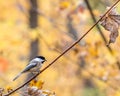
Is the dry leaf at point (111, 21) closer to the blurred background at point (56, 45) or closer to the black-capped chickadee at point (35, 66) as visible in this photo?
the black-capped chickadee at point (35, 66)

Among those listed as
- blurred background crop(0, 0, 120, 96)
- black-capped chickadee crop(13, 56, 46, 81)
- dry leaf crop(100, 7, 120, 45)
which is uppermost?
blurred background crop(0, 0, 120, 96)

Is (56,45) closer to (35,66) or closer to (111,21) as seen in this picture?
(35,66)

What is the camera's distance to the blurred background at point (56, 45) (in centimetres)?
662

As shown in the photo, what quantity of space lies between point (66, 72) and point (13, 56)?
154 cm

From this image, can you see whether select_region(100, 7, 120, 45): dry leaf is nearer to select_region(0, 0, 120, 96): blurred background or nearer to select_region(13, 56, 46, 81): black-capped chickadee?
select_region(13, 56, 46, 81): black-capped chickadee

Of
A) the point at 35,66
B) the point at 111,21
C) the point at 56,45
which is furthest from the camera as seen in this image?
the point at 56,45

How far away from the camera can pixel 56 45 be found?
8719 mm

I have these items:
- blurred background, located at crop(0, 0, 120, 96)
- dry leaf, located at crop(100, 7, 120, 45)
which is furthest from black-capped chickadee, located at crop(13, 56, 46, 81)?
blurred background, located at crop(0, 0, 120, 96)

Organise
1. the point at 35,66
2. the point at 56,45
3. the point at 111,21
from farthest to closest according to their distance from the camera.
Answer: the point at 56,45 → the point at 35,66 → the point at 111,21

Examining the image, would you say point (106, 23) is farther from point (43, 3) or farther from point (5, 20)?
point (43, 3)

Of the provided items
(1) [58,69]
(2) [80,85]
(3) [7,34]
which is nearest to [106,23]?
(3) [7,34]

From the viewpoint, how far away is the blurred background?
6625mm

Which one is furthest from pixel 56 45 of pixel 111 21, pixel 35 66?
pixel 111 21

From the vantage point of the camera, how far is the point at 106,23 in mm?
2674
